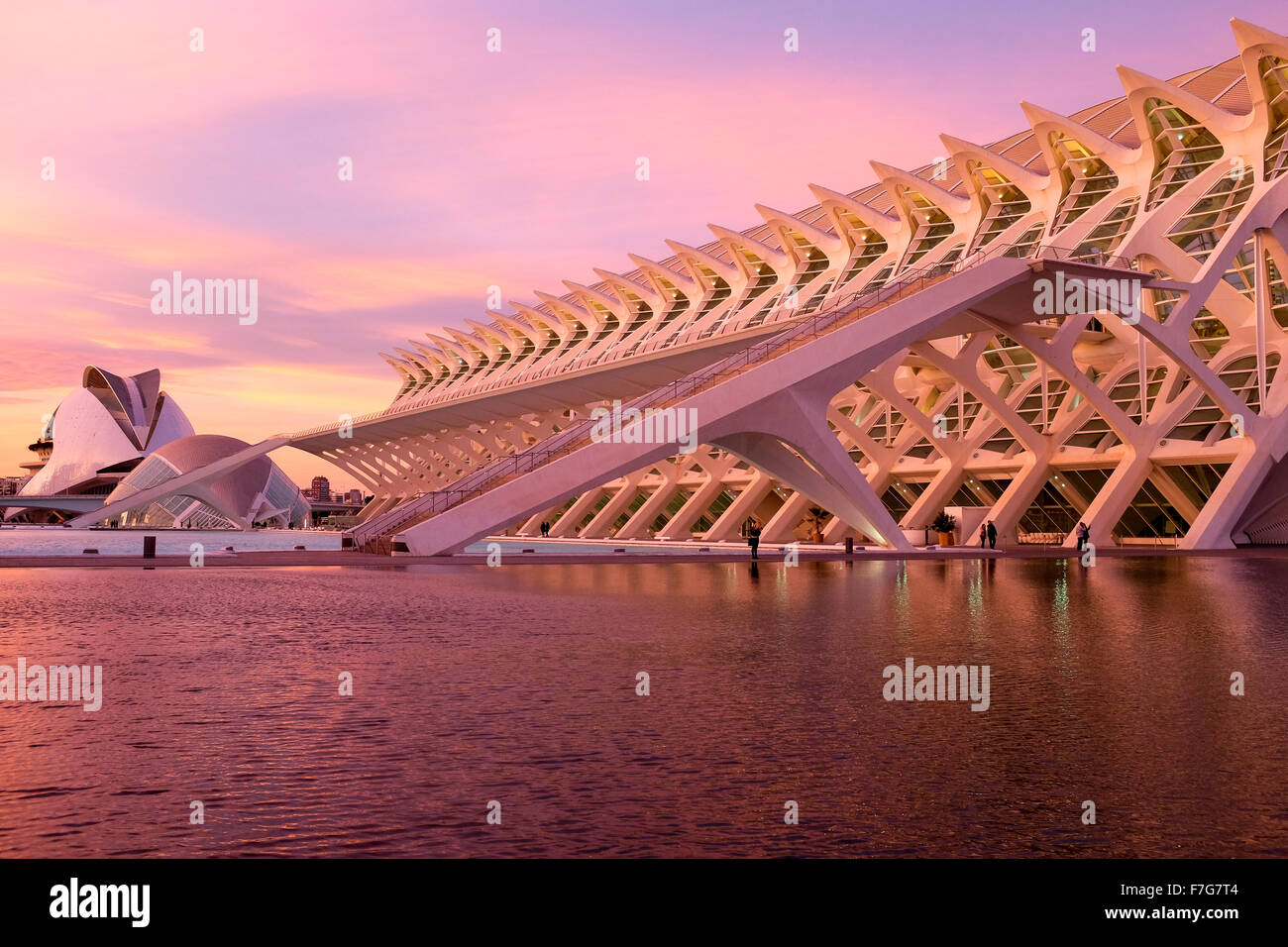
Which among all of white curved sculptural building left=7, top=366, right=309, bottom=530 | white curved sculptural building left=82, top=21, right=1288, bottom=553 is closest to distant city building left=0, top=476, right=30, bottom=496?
white curved sculptural building left=7, top=366, right=309, bottom=530

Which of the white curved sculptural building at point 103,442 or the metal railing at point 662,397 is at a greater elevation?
the white curved sculptural building at point 103,442

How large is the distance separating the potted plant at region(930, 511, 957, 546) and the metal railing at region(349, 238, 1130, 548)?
880 cm

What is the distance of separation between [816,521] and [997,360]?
955 centimetres

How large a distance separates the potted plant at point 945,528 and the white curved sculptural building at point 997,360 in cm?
98

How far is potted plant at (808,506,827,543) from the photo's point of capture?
141 feet

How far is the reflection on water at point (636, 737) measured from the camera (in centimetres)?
446

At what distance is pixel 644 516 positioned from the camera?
2056 inches

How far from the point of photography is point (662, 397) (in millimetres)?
28891

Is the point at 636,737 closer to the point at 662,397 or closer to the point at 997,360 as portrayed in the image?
the point at 662,397

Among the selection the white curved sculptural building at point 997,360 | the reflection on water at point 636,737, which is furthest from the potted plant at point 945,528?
the reflection on water at point 636,737

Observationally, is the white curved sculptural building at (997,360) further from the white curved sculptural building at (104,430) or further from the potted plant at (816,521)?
the white curved sculptural building at (104,430)

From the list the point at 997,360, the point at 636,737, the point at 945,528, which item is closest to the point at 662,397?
the point at 945,528
